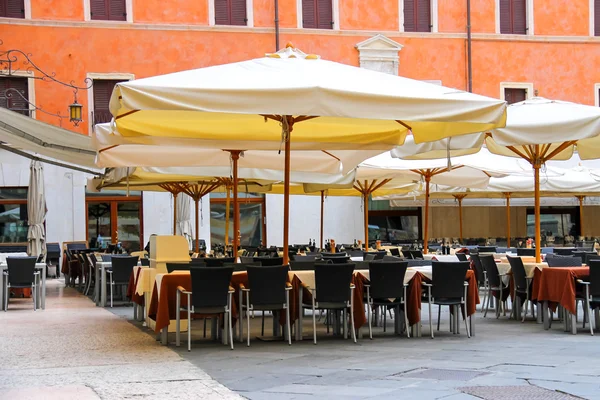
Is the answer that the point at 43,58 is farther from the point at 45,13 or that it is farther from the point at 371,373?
the point at 371,373

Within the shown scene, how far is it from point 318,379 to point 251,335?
3.46 m

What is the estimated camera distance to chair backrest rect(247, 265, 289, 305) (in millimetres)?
9695

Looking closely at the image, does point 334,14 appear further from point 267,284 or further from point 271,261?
point 267,284

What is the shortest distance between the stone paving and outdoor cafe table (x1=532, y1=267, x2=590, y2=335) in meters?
4.56

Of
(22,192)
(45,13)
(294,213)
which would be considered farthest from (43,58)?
(294,213)

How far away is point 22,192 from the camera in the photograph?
2452cm

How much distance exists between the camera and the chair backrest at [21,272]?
14.1m

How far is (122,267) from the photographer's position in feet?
49.0

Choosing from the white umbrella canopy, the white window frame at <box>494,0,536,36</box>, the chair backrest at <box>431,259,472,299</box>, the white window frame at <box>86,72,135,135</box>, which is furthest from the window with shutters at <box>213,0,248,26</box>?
the chair backrest at <box>431,259,472,299</box>

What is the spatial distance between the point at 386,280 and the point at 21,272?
260 inches

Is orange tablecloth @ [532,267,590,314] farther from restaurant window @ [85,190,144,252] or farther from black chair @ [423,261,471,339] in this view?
restaurant window @ [85,190,144,252]

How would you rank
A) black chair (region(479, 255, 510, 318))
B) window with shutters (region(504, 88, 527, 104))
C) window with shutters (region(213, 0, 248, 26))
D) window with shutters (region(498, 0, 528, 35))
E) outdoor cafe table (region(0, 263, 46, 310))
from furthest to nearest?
1. window with shutters (region(498, 0, 528, 35))
2. window with shutters (region(504, 88, 527, 104))
3. window with shutters (region(213, 0, 248, 26))
4. outdoor cafe table (region(0, 263, 46, 310))
5. black chair (region(479, 255, 510, 318))

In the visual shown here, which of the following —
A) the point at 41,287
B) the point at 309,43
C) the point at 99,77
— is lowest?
the point at 41,287

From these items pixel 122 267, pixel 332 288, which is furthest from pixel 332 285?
pixel 122 267
